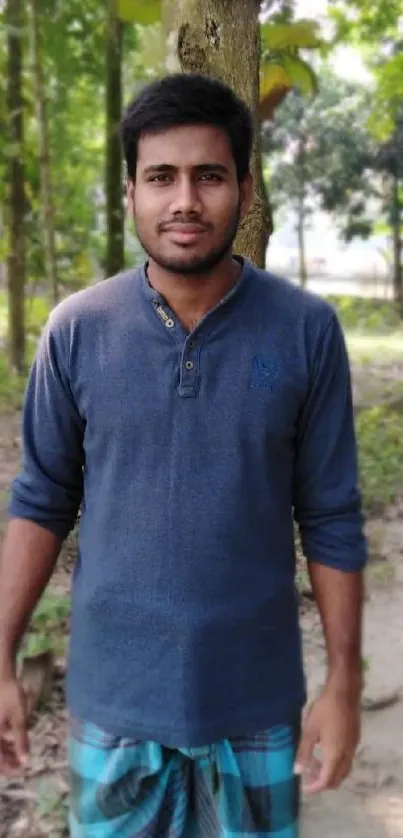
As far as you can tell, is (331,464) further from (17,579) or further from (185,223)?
(17,579)

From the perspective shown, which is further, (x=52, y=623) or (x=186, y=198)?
(x=52, y=623)

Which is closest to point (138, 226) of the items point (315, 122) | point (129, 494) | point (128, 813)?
point (129, 494)

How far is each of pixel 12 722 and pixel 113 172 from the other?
23.0 feet

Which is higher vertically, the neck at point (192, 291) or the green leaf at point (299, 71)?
the green leaf at point (299, 71)

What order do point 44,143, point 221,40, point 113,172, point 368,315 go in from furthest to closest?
point 368,315
point 113,172
point 44,143
point 221,40

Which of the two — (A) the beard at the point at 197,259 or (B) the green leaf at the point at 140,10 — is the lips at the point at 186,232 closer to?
(A) the beard at the point at 197,259

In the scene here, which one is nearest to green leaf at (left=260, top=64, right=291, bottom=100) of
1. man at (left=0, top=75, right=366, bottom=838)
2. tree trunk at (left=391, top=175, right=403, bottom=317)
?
man at (left=0, top=75, right=366, bottom=838)

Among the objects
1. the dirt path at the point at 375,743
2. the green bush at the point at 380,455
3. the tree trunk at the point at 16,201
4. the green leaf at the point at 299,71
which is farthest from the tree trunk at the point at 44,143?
the dirt path at the point at 375,743

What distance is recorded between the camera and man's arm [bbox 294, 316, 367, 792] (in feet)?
5.10

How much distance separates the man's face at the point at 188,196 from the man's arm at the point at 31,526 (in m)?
0.25

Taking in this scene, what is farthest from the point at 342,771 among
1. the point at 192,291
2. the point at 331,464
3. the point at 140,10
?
the point at 140,10

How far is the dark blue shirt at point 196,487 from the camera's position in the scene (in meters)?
1.47

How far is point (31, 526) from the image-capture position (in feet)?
5.35

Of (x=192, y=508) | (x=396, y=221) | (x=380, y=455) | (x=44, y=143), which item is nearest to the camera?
(x=192, y=508)
